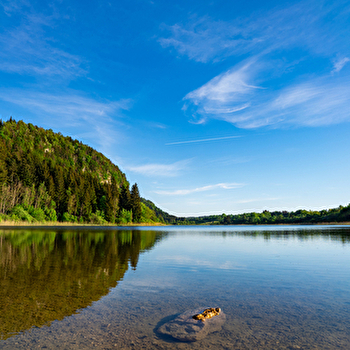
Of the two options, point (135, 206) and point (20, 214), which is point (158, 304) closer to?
point (20, 214)

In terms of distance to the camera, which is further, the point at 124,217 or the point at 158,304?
the point at 124,217

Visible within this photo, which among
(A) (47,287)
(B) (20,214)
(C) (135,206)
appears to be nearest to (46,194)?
(B) (20,214)

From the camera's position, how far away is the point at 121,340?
263 inches

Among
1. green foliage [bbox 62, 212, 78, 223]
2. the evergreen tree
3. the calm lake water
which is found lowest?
the calm lake water

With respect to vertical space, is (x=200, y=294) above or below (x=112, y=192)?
below

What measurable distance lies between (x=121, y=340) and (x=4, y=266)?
1370cm

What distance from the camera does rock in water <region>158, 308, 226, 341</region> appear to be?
700 cm

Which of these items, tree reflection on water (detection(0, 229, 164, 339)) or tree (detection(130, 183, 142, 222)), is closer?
tree reflection on water (detection(0, 229, 164, 339))

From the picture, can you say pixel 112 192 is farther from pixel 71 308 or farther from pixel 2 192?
pixel 71 308

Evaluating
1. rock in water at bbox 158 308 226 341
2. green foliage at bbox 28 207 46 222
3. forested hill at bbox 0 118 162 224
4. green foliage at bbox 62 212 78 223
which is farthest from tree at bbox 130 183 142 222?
rock in water at bbox 158 308 226 341

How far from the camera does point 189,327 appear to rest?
295 inches

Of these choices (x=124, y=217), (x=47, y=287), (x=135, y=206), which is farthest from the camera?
(x=135, y=206)

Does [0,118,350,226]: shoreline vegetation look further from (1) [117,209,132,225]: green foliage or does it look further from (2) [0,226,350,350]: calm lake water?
(2) [0,226,350,350]: calm lake water

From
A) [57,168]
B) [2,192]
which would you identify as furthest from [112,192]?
[2,192]
